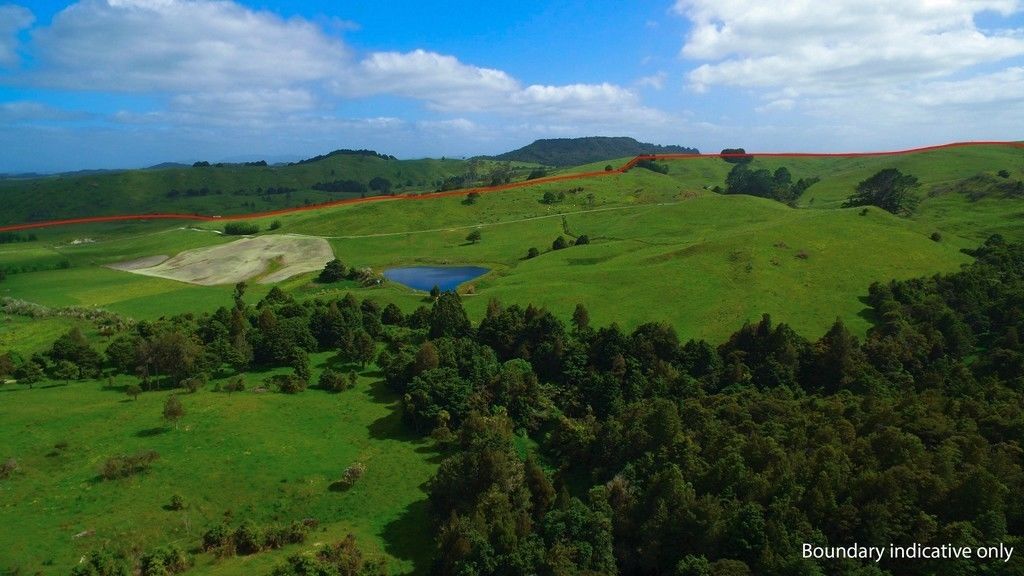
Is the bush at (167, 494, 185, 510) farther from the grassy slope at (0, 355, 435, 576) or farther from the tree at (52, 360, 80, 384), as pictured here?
the tree at (52, 360, 80, 384)

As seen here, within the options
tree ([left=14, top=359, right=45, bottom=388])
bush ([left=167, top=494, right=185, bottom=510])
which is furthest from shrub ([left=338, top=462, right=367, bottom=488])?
tree ([left=14, top=359, right=45, bottom=388])

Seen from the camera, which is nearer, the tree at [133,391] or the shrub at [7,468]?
the shrub at [7,468]

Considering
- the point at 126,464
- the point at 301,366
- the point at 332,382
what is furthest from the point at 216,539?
the point at 301,366

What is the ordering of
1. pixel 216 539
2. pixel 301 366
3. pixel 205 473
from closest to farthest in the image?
pixel 216 539, pixel 205 473, pixel 301 366

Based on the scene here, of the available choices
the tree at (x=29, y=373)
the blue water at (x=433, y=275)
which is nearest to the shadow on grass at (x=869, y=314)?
the blue water at (x=433, y=275)

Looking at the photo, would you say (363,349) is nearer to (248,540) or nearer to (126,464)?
(126,464)

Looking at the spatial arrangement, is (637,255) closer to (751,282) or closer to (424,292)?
(751,282)

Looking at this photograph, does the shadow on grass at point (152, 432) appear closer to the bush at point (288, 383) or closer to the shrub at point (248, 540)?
the bush at point (288, 383)
